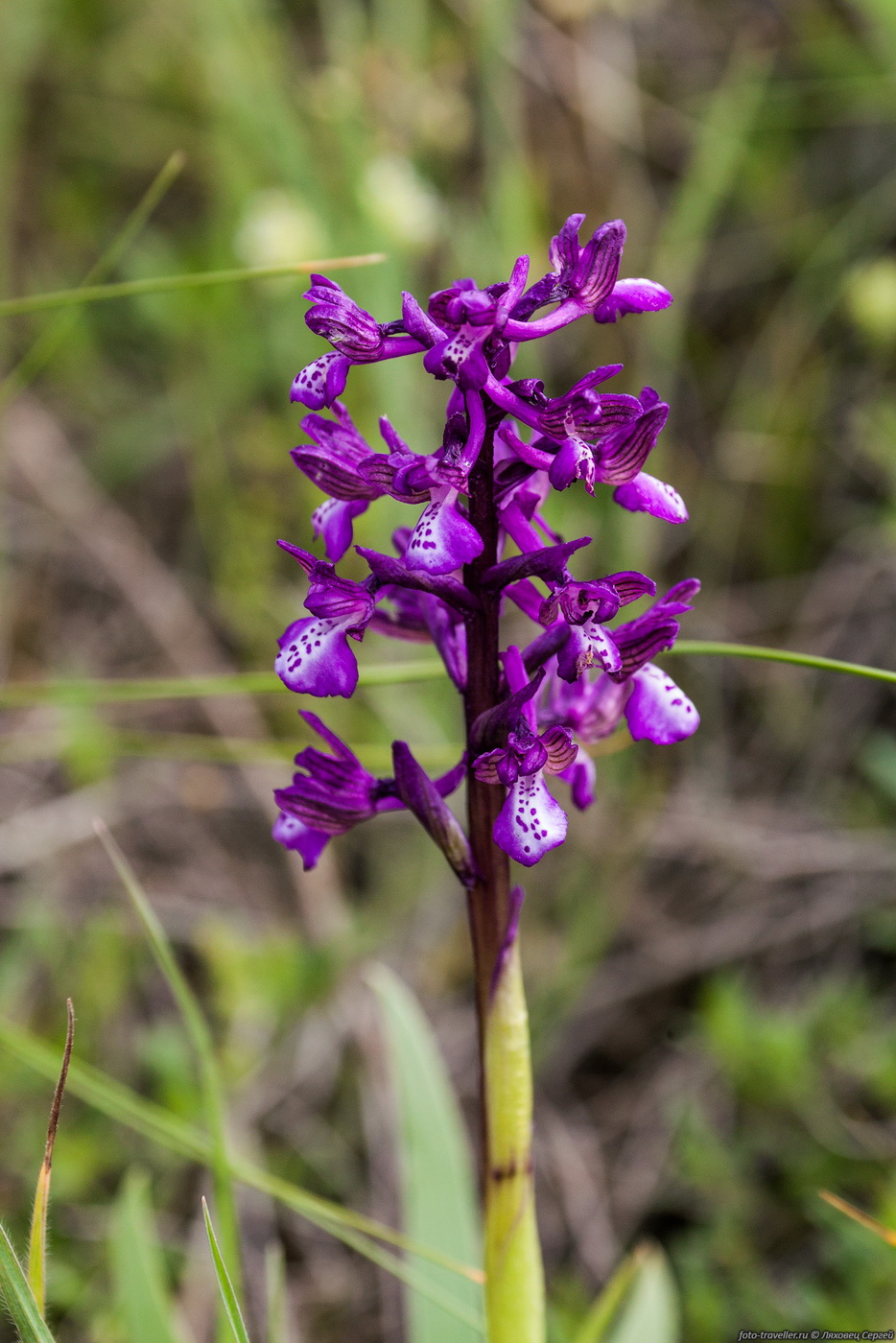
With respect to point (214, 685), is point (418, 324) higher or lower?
higher

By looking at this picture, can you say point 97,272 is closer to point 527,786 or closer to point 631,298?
point 631,298

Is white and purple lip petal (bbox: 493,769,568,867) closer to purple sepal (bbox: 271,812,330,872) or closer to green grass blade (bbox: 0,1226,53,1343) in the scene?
purple sepal (bbox: 271,812,330,872)

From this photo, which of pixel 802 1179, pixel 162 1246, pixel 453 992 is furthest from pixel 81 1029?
pixel 802 1179

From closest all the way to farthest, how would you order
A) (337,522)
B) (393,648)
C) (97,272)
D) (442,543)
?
1. (442,543)
2. (337,522)
3. (97,272)
4. (393,648)

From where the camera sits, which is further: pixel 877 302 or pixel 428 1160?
pixel 877 302

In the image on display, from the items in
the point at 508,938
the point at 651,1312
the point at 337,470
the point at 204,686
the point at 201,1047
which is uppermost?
the point at 337,470

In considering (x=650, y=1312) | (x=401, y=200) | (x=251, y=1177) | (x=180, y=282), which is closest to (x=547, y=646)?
(x=251, y=1177)

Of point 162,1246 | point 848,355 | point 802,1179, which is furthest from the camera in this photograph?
point 848,355

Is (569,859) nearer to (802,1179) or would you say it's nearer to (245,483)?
(802,1179)
